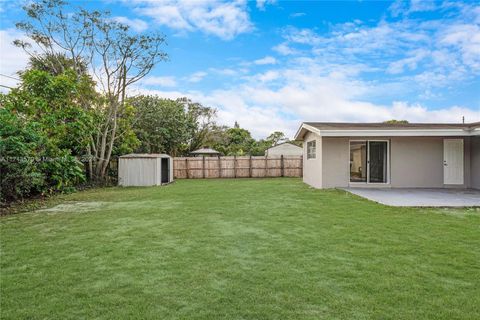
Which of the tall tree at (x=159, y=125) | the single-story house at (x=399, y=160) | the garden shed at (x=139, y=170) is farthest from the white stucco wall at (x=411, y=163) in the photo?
the tall tree at (x=159, y=125)

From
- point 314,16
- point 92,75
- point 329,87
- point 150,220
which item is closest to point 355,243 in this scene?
point 150,220

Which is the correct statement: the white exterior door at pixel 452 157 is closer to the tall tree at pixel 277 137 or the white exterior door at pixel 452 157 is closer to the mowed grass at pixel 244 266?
the mowed grass at pixel 244 266

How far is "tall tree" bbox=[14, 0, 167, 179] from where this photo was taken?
14.7 meters

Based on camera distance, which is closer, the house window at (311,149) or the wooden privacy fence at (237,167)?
the house window at (311,149)

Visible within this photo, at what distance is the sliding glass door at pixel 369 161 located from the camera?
12195mm

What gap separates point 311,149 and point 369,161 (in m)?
2.66

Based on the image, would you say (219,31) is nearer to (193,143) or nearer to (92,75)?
(92,75)

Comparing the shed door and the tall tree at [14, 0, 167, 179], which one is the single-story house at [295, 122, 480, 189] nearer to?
the shed door

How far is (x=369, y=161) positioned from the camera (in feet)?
40.3

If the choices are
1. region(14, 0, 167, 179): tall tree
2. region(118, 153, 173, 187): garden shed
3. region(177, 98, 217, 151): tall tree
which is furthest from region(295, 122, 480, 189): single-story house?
region(177, 98, 217, 151): tall tree

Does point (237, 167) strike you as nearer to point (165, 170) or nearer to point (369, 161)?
point (165, 170)

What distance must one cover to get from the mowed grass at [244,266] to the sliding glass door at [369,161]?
558 cm

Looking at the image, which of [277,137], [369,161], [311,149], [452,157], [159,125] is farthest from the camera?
[277,137]

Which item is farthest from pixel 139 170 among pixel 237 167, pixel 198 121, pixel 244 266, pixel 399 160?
pixel 198 121
